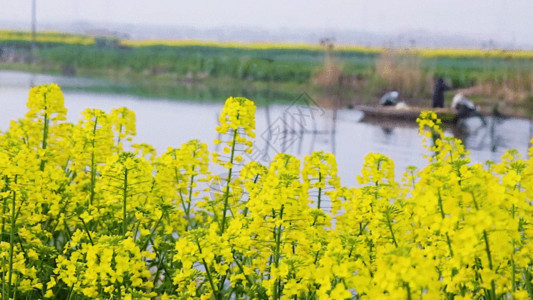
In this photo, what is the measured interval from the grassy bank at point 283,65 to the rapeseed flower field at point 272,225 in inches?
376

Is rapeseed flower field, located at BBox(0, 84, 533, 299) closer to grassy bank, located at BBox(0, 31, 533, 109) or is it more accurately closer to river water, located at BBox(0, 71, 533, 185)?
river water, located at BBox(0, 71, 533, 185)

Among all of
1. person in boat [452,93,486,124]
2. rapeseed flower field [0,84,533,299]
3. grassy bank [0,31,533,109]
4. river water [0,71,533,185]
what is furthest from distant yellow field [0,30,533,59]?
rapeseed flower field [0,84,533,299]

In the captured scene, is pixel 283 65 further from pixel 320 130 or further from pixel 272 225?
pixel 272 225

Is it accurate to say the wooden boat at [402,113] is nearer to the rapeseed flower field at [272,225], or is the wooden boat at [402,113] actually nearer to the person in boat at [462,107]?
the person in boat at [462,107]

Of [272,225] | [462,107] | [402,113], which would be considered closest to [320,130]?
[402,113]

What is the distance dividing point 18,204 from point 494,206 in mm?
1344

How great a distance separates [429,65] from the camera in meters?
12.0

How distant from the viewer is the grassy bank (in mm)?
11656

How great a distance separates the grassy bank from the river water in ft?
2.12

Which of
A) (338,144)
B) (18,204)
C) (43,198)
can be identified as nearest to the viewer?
(18,204)

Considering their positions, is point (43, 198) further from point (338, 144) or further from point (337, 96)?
point (337, 96)

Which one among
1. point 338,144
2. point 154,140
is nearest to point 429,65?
point 338,144

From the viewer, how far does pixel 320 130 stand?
9.05 m

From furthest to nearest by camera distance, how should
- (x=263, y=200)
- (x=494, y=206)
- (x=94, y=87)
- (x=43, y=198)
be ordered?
(x=94, y=87) → (x=43, y=198) → (x=263, y=200) → (x=494, y=206)
